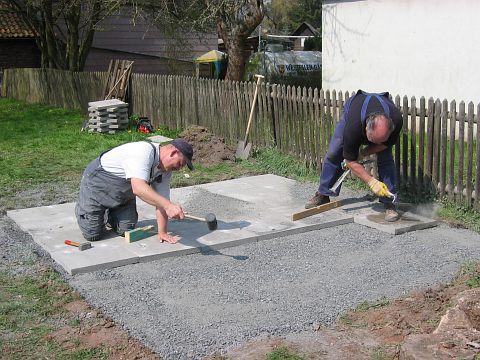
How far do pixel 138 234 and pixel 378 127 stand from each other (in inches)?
106

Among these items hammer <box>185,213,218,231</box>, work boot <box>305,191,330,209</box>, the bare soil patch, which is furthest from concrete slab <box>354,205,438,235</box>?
the bare soil patch

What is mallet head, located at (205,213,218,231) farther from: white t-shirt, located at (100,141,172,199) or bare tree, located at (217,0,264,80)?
bare tree, located at (217,0,264,80)

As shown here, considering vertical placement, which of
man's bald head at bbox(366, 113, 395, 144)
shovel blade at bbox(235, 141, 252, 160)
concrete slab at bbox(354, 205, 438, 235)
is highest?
man's bald head at bbox(366, 113, 395, 144)

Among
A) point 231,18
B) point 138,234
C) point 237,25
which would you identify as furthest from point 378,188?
point 231,18

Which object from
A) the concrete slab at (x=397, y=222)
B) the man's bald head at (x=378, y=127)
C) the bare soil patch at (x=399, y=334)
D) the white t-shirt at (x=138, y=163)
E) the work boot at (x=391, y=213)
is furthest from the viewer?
the work boot at (x=391, y=213)

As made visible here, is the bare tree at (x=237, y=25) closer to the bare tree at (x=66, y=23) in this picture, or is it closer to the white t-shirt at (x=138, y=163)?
the bare tree at (x=66, y=23)

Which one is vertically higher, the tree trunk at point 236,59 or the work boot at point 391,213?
the tree trunk at point 236,59

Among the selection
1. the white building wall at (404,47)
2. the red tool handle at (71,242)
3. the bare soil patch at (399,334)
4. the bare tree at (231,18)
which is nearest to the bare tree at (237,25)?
the bare tree at (231,18)

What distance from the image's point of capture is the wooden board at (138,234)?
6691mm

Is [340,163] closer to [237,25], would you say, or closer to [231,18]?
[237,25]

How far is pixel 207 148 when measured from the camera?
11594mm

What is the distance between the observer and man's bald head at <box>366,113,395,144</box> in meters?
6.96

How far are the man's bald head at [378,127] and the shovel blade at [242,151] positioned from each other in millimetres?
4612

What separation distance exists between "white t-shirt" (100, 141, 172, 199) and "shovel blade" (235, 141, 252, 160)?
16.9 ft
